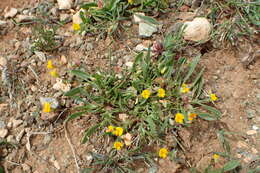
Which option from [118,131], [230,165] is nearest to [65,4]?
[118,131]

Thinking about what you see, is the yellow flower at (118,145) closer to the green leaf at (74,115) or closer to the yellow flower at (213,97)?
the green leaf at (74,115)

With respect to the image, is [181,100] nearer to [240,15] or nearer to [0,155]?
[240,15]

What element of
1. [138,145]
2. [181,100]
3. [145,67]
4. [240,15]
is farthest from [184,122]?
[240,15]

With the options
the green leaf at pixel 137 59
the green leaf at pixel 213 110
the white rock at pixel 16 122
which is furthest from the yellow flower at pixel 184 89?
the white rock at pixel 16 122

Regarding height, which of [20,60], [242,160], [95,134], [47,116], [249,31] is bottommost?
[242,160]

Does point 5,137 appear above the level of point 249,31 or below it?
below

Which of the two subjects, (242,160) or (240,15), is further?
(240,15)

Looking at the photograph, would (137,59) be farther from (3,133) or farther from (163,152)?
(3,133)
